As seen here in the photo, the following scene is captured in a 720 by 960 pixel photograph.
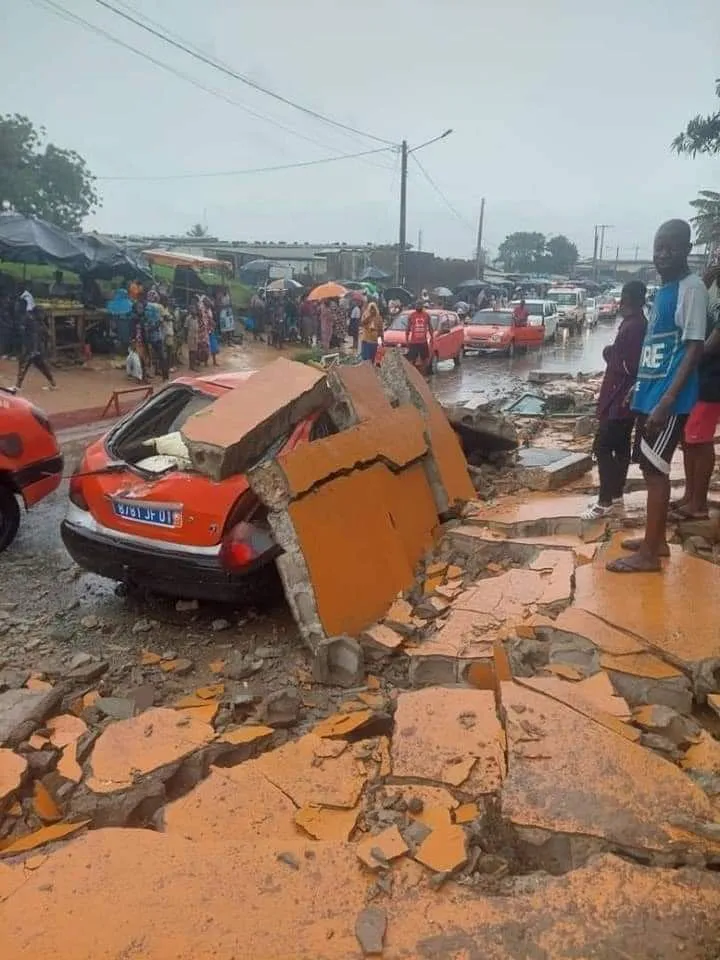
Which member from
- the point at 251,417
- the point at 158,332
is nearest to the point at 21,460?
the point at 251,417

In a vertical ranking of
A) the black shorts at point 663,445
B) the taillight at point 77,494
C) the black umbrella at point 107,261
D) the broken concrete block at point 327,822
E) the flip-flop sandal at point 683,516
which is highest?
the black umbrella at point 107,261

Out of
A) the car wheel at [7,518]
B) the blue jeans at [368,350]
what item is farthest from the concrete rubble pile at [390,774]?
the blue jeans at [368,350]

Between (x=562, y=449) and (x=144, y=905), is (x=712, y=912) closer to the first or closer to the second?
(x=144, y=905)

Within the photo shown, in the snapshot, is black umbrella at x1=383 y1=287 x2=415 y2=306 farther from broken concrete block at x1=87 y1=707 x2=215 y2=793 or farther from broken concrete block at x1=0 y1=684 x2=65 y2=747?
broken concrete block at x1=87 y1=707 x2=215 y2=793

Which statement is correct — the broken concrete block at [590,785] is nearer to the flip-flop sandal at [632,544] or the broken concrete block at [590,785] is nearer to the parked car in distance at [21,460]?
the flip-flop sandal at [632,544]

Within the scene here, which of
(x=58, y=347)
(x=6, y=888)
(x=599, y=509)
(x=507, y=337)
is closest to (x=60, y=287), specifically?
(x=58, y=347)

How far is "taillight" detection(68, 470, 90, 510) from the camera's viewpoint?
455cm

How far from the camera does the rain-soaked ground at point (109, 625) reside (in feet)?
13.5

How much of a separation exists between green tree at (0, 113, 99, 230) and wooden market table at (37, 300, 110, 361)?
16.9 m

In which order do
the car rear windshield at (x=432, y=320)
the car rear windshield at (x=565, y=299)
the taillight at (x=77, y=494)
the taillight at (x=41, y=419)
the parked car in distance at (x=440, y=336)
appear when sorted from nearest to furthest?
the taillight at (x=77, y=494)
the taillight at (x=41, y=419)
the parked car in distance at (x=440, y=336)
the car rear windshield at (x=432, y=320)
the car rear windshield at (x=565, y=299)

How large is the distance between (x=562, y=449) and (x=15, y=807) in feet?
21.3

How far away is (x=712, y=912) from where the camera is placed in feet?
6.73

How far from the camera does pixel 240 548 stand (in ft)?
13.1

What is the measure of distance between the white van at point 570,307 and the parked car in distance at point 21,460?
2793cm
